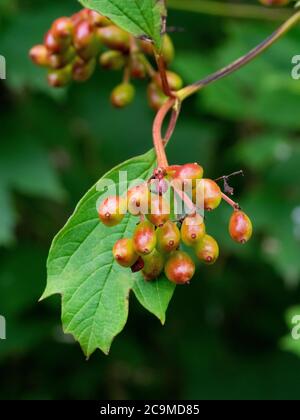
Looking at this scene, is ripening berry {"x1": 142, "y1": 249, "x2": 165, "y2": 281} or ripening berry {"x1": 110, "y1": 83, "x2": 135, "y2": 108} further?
ripening berry {"x1": 110, "y1": 83, "x2": 135, "y2": 108}

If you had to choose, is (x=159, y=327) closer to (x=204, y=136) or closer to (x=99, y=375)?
(x=99, y=375)

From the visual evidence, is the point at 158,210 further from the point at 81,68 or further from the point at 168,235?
the point at 81,68

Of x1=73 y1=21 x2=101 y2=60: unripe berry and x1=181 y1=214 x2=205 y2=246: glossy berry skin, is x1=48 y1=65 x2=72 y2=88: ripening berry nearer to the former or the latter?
x1=73 y1=21 x2=101 y2=60: unripe berry

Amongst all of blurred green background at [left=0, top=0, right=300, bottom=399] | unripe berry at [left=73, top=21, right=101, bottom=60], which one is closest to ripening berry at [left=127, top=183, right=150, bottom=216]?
unripe berry at [left=73, top=21, right=101, bottom=60]

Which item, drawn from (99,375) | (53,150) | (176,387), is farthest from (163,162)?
(176,387)

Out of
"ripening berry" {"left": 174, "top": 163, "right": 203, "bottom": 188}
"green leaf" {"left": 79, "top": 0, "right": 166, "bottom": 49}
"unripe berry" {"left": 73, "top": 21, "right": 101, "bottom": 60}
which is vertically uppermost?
"unripe berry" {"left": 73, "top": 21, "right": 101, "bottom": 60}

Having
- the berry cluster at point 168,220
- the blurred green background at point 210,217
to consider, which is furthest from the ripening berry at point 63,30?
the blurred green background at point 210,217

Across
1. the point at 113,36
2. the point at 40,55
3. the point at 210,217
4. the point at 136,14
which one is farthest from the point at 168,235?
the point at 210,217
